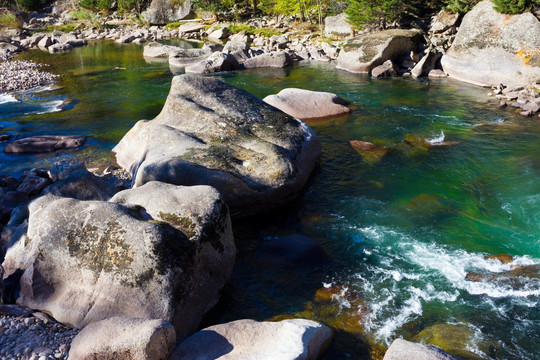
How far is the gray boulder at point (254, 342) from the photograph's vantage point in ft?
20.5

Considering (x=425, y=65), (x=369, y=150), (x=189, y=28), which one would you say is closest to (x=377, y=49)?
(x=425, y=65)

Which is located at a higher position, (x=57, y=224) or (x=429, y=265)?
(x=57, y=224)

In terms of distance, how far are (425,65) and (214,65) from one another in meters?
12.9

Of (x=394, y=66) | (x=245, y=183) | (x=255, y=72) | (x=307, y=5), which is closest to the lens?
(x=245, y=183)

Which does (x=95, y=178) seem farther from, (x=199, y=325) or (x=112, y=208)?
(x=199, y=325)

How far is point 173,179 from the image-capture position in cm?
1062

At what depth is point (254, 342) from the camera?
649cm

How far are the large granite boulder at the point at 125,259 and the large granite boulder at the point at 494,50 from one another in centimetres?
1922

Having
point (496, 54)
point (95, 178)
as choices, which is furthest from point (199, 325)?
point (496, 54)

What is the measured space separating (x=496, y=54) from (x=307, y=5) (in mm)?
22660

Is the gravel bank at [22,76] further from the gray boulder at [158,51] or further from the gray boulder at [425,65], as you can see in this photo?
the gray boulder at [425,65]

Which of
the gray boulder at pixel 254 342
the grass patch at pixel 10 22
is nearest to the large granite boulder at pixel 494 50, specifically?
the gray boulder at pixel 254 342

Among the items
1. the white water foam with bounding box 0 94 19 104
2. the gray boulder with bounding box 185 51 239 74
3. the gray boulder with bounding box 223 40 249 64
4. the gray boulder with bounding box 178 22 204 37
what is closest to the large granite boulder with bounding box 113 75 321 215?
the white water foam with bounding box 0 94 19 104

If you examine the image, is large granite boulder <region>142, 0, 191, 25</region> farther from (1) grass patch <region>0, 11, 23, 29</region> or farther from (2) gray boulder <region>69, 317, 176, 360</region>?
(2) gray boulder <region>69, 317, 176, 360</region>
